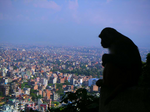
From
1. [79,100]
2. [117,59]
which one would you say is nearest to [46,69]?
[79,100]

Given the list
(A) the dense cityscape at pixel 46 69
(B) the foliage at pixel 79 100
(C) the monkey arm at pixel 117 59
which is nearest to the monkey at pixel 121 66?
(C) the monkey arm at pixel 117 59

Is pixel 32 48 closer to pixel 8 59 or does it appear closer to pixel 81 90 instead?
pixel 8 59

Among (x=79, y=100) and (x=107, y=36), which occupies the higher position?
(x=107, y=36)

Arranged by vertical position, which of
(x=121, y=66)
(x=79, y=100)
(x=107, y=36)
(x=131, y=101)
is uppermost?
(x=107, y=36)

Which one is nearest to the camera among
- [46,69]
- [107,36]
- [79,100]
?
[107,36]

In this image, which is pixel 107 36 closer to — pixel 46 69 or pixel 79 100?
pixel 79 100

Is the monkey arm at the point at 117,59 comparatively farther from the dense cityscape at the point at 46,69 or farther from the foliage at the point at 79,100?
the dense cityscape at the point at 46,69
